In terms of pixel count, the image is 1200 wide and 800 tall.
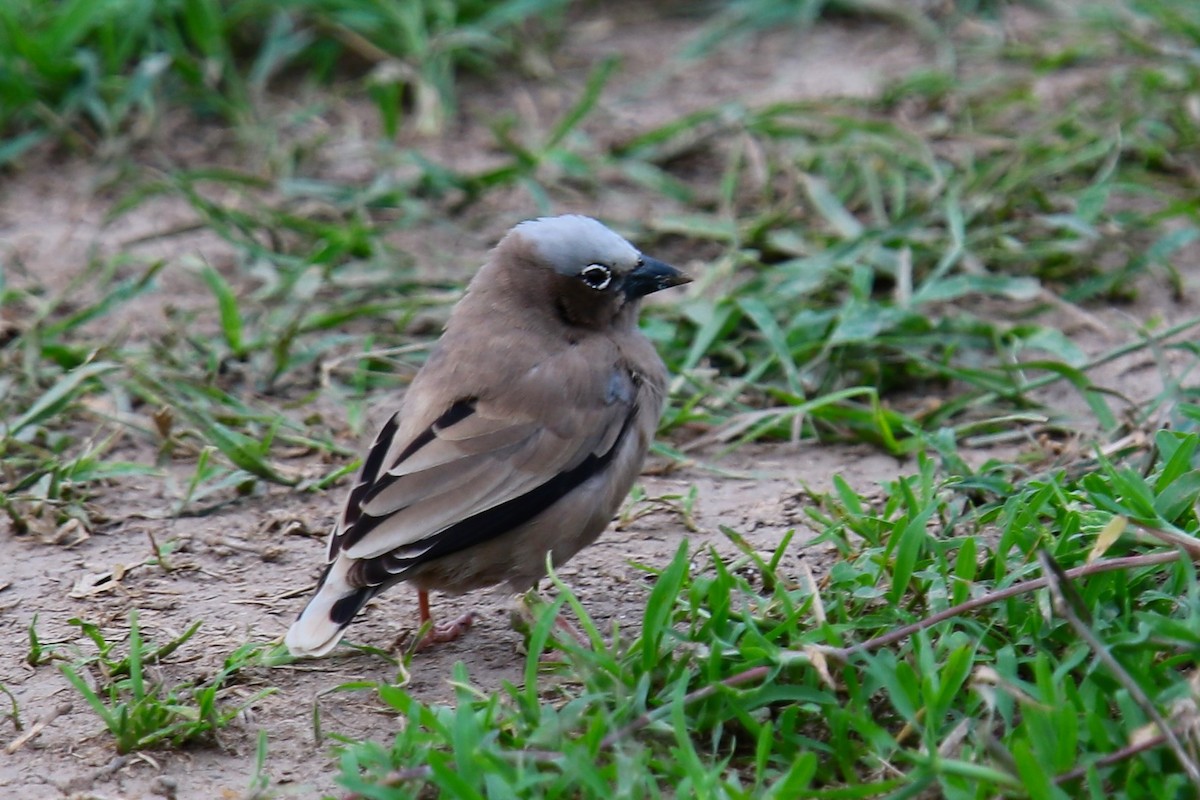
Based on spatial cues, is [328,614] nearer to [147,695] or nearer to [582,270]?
[147,695]

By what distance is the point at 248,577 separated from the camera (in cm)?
461

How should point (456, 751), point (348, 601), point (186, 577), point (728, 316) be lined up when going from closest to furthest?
point (456, 751) < point (348, 601) < point (186, 577) < point (728, 316)

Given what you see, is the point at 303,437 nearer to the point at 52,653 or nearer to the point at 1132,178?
the point at 52,653

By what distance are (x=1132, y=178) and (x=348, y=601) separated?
4.36m

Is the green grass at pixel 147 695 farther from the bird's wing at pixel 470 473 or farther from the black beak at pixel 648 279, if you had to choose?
the black beak at pixel 648 279

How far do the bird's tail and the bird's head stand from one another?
3.97 feet

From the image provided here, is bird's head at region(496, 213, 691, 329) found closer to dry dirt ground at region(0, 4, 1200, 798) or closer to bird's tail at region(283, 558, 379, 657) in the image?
dry dirt ground at region(0, 4, 1200, 798)

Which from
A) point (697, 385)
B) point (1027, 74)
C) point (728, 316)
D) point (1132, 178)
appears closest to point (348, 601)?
point (697, 385)

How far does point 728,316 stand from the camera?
19.4 feet

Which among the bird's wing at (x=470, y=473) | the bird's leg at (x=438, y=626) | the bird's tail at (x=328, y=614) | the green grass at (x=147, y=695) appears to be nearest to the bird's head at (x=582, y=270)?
the bird's wing at (x=470, y=473)

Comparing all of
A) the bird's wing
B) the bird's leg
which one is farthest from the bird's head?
the bird's leg

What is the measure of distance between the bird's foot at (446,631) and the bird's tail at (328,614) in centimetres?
29

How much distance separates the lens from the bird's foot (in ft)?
13.9

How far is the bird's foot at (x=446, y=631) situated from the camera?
423 centimetres
